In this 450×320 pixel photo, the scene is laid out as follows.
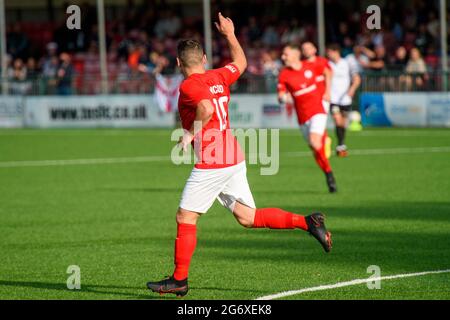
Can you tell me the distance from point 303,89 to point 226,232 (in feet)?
18.4

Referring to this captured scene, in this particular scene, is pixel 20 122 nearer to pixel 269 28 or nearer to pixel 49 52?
pixel 49 52

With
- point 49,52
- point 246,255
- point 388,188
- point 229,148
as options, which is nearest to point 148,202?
point 388,188

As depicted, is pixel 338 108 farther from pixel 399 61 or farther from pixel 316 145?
pixel 399 61

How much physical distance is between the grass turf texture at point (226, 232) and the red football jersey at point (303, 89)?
1213mm

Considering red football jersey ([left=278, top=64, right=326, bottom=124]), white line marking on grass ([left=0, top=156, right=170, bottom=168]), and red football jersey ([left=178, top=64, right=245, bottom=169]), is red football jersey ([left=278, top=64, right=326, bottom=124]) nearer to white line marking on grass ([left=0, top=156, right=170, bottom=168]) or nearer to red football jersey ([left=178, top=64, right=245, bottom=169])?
white line marking on grass ([left=0, top=156, right=170, bottom=168])

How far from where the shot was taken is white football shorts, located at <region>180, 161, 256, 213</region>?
30.8ft

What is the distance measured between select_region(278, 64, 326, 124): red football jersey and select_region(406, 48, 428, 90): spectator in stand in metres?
13.2

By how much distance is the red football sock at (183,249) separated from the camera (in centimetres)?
924

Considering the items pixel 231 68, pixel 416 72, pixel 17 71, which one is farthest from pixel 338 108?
pixel 17 71

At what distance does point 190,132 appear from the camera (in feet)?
30.4

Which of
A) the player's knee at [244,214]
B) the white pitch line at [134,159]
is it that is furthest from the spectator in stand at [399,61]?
the player's knee at [244,214]

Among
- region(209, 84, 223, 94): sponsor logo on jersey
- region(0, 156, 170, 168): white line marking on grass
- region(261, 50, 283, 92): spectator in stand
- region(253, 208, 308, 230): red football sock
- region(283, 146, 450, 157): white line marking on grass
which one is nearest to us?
region(209, 84, 223, 94): sponsor logo on jersey

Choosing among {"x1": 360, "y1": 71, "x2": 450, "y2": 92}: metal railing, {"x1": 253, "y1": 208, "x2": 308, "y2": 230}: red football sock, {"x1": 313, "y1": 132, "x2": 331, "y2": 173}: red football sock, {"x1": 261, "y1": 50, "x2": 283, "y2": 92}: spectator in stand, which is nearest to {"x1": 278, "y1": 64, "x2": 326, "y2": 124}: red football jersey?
{"x1": 313, "y1": 132, "x2": 331, "y2": 173}: red football sock
